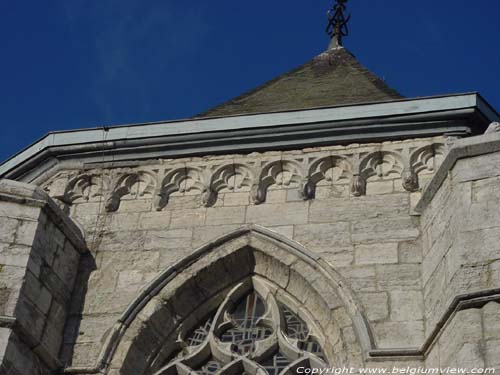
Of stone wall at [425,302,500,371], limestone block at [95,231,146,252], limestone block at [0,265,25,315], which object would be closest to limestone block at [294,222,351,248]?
limestone block at [95,231,146,252]

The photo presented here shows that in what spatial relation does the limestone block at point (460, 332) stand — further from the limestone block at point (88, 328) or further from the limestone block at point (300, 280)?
the limestone block at point (88, 328)

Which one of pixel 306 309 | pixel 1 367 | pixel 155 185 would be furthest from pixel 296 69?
pixel 1 367

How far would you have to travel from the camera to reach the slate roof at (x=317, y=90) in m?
9.73

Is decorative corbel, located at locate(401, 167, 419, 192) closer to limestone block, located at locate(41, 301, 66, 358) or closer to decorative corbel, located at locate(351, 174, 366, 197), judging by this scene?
decorative corbel, located at locate(351, 174, 366, 197)

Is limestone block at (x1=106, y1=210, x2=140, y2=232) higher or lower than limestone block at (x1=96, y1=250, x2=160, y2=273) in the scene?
higher

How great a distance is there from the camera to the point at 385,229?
7996mm

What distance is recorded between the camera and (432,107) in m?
8.44

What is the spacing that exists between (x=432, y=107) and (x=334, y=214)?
3.49ft

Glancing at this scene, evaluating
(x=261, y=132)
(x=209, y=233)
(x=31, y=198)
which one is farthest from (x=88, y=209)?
(x=261, y=132)

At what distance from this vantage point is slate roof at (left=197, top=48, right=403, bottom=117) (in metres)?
9.73

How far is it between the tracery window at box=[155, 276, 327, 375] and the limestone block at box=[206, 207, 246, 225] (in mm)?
439

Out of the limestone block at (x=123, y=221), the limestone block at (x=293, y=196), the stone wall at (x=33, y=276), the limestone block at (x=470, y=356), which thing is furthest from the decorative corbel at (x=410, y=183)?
the stone wall at (x=33, y=276)

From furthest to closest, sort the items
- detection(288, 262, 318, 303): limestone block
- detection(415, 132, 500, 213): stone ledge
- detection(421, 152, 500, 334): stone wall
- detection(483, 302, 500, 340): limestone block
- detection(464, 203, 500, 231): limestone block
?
detection(288, 262, 318, 303): limestone block → detection(415, 132, 500, 213): stone ledge → detection(464, 203, 500, 231): limestone block → detection(421, 152, 500, 334): stone wall → detection(483, 302, 500, 340): limestone block

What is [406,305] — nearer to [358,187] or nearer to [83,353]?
[358,187]
